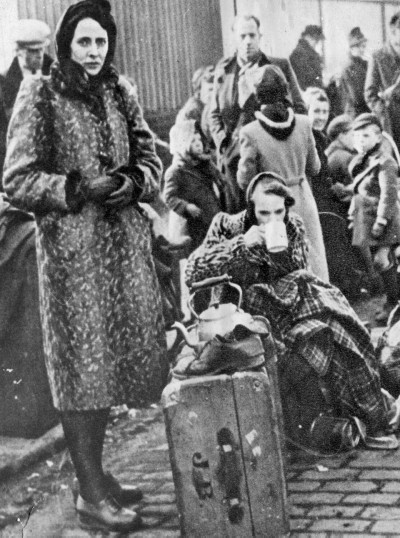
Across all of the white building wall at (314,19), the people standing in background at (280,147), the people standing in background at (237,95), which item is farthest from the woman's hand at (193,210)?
→ the white building wall at (314,19)

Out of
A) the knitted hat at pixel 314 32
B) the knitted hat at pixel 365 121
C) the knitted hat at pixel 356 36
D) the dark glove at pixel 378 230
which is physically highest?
the knitted hat at pixel 314 32

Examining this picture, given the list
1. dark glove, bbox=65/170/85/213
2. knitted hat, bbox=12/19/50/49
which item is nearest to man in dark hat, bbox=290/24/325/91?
knitted hat, bbox=12/19/50/49

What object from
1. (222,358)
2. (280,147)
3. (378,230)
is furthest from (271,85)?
(222,358)

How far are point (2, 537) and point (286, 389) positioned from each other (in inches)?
56.8

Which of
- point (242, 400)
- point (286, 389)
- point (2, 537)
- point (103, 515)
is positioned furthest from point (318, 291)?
point (2, 537)

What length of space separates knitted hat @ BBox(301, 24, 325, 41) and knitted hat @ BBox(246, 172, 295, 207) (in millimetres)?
766

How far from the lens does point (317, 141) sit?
16.9 ft

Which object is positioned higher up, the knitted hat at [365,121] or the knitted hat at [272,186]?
the knitted hat at [365,121]

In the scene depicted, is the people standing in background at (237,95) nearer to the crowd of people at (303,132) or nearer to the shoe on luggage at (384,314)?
the crowd of people at (303,132)

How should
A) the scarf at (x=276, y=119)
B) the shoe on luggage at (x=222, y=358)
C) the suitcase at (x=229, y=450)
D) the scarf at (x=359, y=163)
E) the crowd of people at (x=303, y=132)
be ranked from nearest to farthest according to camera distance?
1. the suitcase at (x=229, y=450)
2. the shoe on luggage at (x=222, y=358)
3. the crowd of people at (x=303, y=132)
4. the scarf at (x=276, y=119)
5. the scarf at (x=359, y=163)

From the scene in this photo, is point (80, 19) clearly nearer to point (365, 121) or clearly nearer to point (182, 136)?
point (182, 136)

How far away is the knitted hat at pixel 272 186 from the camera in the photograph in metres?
4.46

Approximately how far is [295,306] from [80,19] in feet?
5.53

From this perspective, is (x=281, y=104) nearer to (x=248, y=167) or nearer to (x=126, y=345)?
(x=248, y=167)
